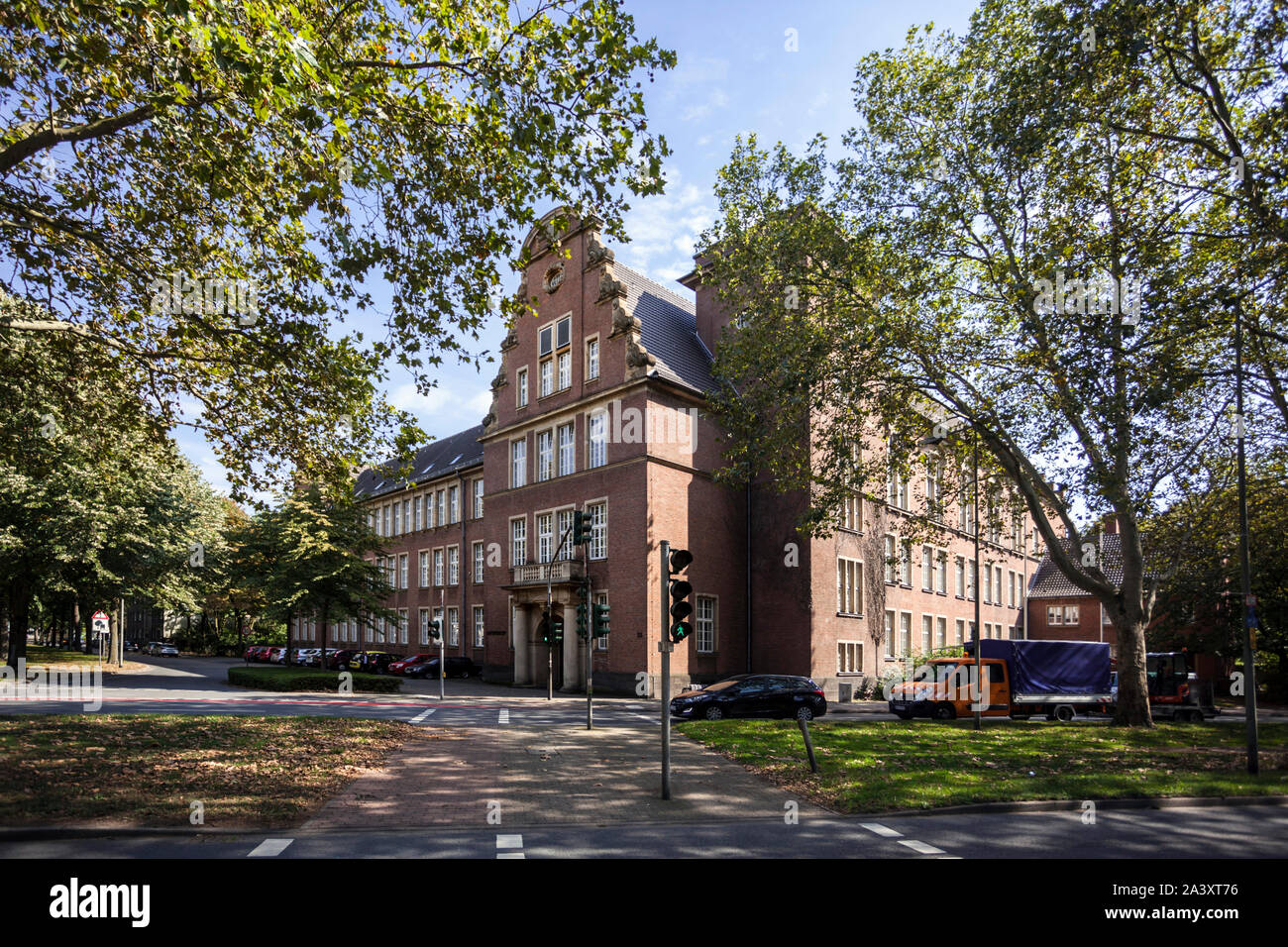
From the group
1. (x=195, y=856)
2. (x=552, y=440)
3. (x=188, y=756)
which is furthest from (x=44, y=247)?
(x=552, y=440)

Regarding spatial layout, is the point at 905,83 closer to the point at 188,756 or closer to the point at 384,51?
the point at 384,51

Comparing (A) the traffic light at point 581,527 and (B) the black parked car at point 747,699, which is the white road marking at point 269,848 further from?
(B) the black parked car at point 747,699

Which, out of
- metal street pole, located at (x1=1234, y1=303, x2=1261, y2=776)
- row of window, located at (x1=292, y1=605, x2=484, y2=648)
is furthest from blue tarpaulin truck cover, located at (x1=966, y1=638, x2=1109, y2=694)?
row of window, located at (x1=292, y1=605, x2=484, y2=648)

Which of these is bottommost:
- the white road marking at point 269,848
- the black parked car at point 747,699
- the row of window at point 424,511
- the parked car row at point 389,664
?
the parked car row at point 389,664

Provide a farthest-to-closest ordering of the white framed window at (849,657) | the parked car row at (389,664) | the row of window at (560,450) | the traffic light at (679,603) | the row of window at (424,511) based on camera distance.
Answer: the row of window at (424,511)
the parked car row at (389,664)
the white framed window at (849,657)
the row of window at (560,450)
the traffic light at (679,603)

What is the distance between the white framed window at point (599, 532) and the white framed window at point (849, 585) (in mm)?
11194

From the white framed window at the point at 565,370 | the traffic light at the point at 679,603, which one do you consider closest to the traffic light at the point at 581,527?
the traffic light at the point at 679,603

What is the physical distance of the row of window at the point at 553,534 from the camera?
34500mm

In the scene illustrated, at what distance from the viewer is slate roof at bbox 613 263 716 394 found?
35344 mm

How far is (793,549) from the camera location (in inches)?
1380

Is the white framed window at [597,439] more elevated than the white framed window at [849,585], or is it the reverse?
the white framed window at [597,439]

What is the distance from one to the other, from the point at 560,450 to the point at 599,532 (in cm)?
524

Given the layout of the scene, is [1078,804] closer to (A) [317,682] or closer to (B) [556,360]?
(A) [317,682]

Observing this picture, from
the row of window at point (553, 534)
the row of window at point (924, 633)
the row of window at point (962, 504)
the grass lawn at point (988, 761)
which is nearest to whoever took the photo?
the grass lawn at point (988, 761)
